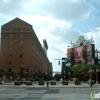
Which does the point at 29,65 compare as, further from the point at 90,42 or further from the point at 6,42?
the point at 90,42

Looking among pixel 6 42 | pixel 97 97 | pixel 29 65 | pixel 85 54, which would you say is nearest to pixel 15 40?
pixel 6 42

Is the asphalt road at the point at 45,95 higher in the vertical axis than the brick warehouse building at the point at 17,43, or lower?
lower

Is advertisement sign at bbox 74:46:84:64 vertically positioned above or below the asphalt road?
above

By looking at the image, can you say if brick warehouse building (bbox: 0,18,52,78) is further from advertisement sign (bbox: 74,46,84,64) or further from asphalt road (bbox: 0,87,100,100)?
asphalt road (bbox: 0,87,100,100)

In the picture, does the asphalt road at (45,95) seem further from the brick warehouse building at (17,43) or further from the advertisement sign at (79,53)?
the advertisement sign at (79,53)

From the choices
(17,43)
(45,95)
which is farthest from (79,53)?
(45,95)

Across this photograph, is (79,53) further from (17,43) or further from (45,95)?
(45,95)

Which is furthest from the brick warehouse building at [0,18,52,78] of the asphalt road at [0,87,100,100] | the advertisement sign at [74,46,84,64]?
the asphalt road at [0,87,100,100]

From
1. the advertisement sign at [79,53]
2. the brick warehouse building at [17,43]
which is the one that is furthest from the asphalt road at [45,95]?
the advertisement sign at [79,53]

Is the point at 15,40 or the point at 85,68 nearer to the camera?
the point at 85,68

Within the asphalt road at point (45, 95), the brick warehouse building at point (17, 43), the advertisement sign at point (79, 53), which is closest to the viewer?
the asphalt road at point (45, 95)

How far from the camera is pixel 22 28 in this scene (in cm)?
12212

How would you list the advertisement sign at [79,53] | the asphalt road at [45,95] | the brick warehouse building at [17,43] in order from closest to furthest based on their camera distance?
1. the asphalt road at [45,95]
2. the brick warehouse building at [17,43]
3. the advertisement sign at [79,53]

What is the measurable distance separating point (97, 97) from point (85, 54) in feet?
394
